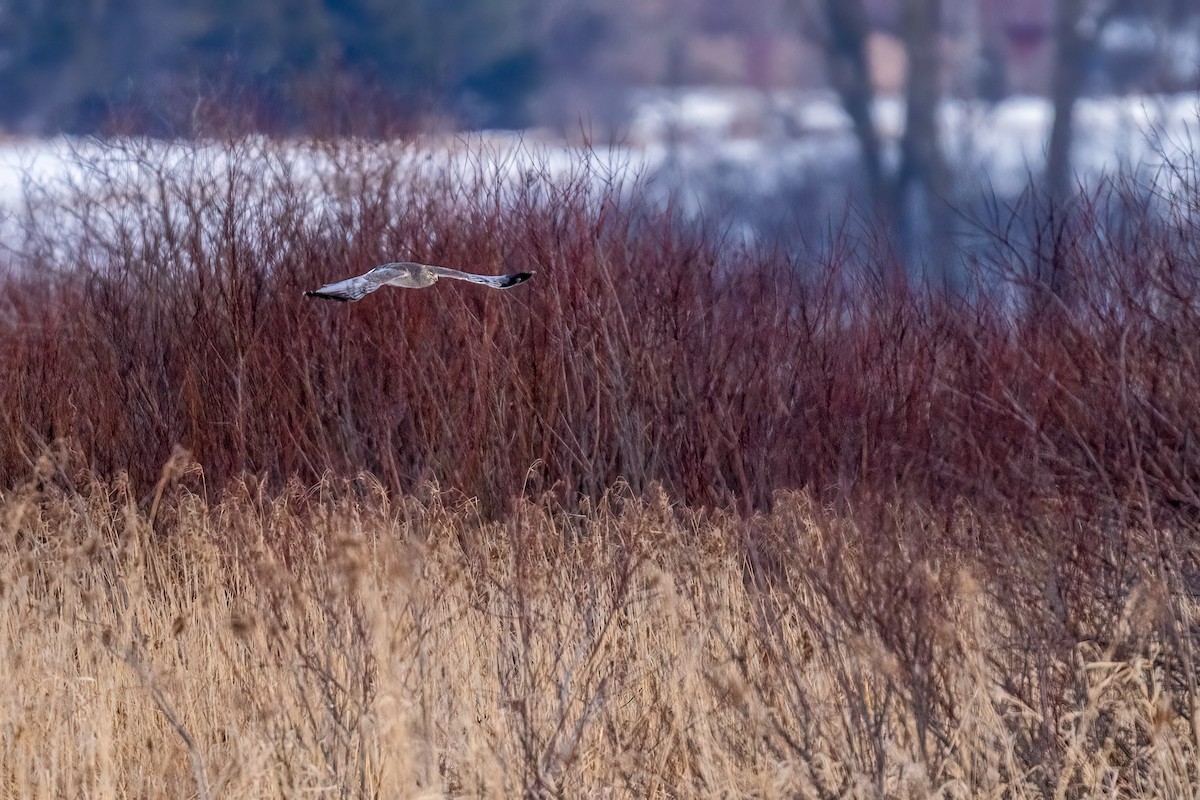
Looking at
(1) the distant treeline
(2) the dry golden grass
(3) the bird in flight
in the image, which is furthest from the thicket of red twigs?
(1) the distant treeline

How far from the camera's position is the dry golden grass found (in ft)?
10.5

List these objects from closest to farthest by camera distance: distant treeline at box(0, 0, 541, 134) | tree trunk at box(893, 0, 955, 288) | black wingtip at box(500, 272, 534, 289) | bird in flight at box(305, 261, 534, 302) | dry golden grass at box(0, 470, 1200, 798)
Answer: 1. dry golden grass at box(0, 470, 1200, 798)
2. black wingtip at box(500, 272, 534, 289)
3. bird in flight at box(305, 261, 534, 302)
4. distant treeline at box(0, 0, 541, 134)
5. tree trunk at box(893, 0, 955, 288)

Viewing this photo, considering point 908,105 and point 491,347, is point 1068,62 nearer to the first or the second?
point 908,105

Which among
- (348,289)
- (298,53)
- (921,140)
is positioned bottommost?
(348,289)

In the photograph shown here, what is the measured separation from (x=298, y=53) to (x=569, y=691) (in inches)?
780

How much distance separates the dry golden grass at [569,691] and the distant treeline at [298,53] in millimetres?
13616

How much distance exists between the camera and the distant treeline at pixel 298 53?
18.8 metres

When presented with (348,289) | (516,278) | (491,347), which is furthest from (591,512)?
(348,289)

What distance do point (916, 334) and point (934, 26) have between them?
16643 mm

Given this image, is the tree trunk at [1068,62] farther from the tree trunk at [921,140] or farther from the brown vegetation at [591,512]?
the brown vegetation at [591,512]

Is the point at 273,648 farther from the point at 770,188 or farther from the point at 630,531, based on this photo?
the point at 770,188

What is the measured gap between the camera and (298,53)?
21922mm

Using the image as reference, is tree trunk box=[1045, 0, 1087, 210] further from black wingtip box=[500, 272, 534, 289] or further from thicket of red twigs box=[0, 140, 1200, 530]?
black wingtip box=[500, 272, 534, 289]

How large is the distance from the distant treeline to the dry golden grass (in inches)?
536
